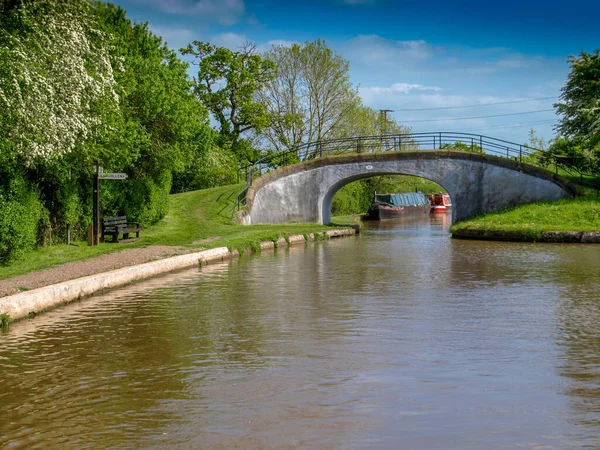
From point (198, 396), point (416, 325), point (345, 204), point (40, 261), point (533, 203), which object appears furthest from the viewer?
point (345, 204)

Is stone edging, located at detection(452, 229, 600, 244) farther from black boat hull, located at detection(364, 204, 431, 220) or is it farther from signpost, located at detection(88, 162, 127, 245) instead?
black boat hull, located at detection(364, 204, 431, 220)

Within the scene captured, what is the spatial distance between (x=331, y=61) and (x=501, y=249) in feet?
97.7

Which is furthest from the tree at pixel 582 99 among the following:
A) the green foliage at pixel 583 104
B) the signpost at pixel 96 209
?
the signpost at pixel 96 209

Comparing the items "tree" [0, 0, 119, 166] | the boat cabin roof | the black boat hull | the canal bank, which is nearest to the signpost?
"tree" [0, 0, 119, 166]

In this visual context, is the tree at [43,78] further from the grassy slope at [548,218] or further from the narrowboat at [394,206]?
the narrowboat at [394,206]

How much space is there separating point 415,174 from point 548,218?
28.1ft

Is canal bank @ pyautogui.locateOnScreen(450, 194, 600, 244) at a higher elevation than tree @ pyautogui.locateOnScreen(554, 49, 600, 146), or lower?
lower

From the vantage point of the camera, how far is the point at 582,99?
39750mm

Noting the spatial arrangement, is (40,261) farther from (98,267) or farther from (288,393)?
(288,393)

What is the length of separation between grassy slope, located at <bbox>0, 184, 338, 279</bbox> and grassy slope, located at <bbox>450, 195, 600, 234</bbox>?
25.3ft

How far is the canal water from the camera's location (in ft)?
20.8

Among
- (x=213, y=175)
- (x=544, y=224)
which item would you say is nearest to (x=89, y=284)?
(x=544, y=224)

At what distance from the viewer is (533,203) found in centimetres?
3731

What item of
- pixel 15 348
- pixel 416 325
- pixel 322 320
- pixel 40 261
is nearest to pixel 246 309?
pixel 322 320
